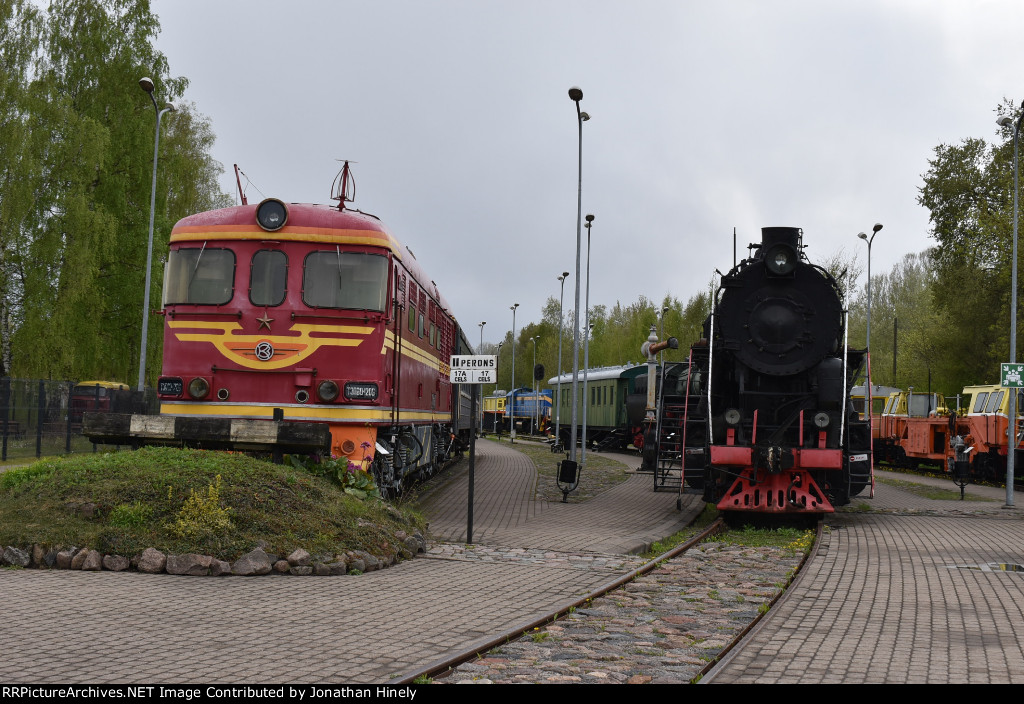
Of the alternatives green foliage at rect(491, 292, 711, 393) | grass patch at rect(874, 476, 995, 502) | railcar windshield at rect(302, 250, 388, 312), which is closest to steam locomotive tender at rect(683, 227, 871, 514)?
railcar windshield at rect(302, 250, 388, 312)

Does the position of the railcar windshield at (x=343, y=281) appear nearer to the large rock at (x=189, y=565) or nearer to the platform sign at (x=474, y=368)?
the platform sign at (x=474, y=368)

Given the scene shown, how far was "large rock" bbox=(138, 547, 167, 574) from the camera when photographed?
8688 mm

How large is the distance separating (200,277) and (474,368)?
359 centimetres

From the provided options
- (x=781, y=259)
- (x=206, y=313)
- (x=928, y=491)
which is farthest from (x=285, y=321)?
(x=928, y=491)

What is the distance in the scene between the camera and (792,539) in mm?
12914

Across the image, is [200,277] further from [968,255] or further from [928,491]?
[968,255]

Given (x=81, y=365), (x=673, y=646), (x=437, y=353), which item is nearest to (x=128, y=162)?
(x=81, y=365)

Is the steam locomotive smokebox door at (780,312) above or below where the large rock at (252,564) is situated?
above

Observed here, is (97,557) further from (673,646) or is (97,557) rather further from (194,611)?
(673,646)

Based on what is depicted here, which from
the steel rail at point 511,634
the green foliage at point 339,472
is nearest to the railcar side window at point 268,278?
the green foliage at point 339,472

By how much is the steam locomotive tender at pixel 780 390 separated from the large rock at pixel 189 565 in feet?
24.4

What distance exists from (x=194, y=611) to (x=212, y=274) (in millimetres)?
6121

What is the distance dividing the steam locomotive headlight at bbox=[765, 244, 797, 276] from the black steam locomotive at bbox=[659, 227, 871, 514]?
1 cm

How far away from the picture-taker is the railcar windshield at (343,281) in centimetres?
1228
